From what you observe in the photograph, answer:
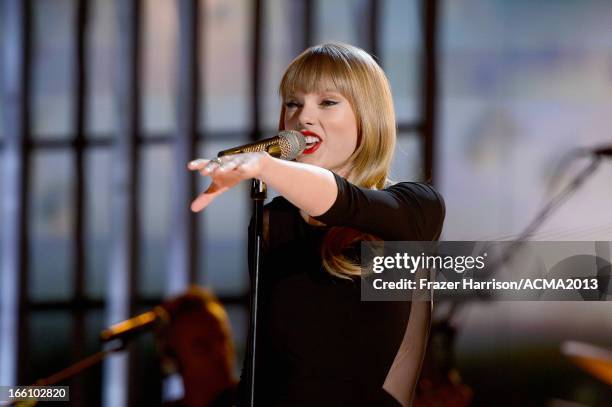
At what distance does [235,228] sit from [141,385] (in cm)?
117

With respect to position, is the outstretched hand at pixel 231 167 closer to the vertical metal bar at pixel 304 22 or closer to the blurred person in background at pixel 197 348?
the blurred person in background at pixel 197 348

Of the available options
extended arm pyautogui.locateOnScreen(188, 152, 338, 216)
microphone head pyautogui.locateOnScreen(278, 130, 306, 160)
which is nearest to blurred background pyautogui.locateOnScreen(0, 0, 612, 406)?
microphone head pyautogui.locateOnScreen(278, 130, 306, 160)

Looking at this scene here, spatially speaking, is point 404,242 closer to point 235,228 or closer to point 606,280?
point 606,280

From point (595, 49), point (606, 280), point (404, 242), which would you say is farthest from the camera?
point (595, 49)

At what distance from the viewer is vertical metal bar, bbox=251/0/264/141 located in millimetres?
5645

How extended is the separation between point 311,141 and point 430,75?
11.9 feet

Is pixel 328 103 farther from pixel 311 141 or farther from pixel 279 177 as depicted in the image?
pixel 279 177

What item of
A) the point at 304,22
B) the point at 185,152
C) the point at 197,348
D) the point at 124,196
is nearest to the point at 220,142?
the point at 185,152

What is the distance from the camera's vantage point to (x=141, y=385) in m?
5.70

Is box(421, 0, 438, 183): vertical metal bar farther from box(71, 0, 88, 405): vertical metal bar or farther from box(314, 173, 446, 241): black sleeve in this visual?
box(314, 173, 446, 241): black sleeve

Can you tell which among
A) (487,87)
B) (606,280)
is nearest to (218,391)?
Answer: (606,280)

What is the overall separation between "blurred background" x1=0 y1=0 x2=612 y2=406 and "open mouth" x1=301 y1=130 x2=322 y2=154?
121 inches

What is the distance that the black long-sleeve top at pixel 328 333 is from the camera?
148cm

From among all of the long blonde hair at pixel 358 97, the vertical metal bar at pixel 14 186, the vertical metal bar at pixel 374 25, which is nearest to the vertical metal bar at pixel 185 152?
the vertical metal bar at pixel 14 186
